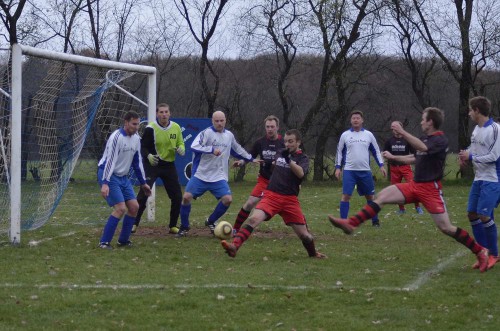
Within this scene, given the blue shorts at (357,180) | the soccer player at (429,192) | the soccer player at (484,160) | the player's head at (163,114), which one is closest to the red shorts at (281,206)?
the soccer player at (429,192)

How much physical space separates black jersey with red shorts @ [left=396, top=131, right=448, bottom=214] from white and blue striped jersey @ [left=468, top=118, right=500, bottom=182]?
0.45 metres

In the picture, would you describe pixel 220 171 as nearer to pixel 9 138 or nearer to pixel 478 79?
pixel 9 138

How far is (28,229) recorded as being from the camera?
12.2 metres

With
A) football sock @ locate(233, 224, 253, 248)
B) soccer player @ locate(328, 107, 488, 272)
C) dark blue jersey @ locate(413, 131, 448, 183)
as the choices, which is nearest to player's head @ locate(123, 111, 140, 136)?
football sock @ locate(233, 224, 253, 248)

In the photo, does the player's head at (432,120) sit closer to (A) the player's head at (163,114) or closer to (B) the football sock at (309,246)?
(B) the football sock at (309,246)

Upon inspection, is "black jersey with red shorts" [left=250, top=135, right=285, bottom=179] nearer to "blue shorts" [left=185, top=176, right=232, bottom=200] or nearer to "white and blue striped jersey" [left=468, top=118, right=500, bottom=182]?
"blue shorts" [left=185, top=176, right=232, bottom=200]

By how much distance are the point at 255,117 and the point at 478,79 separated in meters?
9.21

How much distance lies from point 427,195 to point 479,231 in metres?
1.11

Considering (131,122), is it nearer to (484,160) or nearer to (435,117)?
(435,117)

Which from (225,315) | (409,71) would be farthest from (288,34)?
(225,315)

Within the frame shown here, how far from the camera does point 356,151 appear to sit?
14.0 metres

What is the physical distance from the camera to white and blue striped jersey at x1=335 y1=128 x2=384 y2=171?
549 inches

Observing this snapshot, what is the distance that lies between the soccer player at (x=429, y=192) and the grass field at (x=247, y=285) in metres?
0.41

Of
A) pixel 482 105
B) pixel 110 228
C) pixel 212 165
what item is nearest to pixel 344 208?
pixel 212 165
